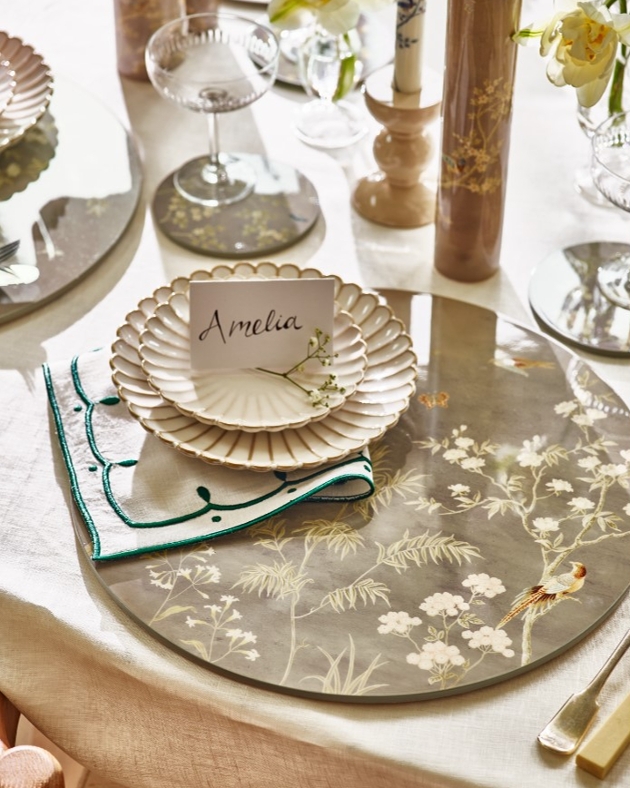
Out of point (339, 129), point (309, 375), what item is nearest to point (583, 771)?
point (309, 375)

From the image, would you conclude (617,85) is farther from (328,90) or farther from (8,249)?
(8,249)

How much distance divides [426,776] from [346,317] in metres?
0.46

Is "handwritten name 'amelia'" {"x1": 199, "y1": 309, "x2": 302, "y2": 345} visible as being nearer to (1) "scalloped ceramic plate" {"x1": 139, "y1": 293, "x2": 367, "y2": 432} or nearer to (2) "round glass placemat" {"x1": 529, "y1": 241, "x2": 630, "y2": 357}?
(1) "scalloped ceramic plate" {"x1": 139, "y1": 293, "x2": 367, "y2": 432}

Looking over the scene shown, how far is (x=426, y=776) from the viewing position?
73cm

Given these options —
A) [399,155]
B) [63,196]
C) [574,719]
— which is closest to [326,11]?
[399,155]

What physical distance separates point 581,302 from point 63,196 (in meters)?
0.68

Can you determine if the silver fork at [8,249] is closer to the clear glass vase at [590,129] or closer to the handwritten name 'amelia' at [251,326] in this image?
the handwritten name 'amelia' at [251,326]

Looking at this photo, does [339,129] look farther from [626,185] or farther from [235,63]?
[626,185]

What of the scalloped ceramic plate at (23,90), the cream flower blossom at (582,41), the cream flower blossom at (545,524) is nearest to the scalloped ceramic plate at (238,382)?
the cream flower blossom at (545,524)

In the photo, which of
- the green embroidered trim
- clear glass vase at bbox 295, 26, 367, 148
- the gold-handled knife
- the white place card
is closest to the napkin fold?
the green embroidered trim

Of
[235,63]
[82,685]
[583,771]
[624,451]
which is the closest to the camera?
[583,771]

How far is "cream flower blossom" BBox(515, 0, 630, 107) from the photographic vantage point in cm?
94

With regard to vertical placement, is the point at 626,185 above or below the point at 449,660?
above

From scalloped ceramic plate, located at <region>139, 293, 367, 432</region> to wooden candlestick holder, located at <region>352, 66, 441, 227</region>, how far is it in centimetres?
34
